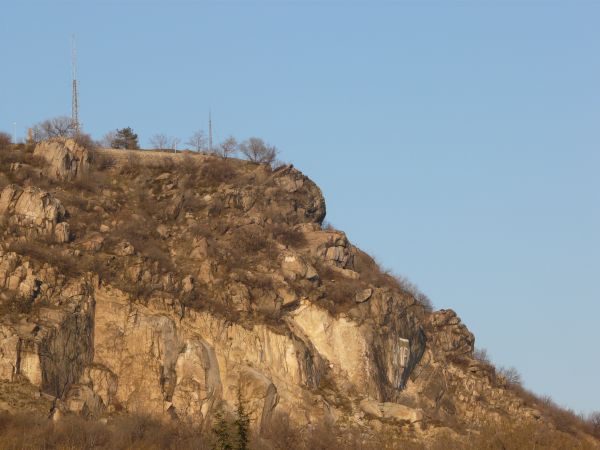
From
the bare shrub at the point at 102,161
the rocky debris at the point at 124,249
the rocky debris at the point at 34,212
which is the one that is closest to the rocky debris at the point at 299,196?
the bare shrub at the point at 102,161

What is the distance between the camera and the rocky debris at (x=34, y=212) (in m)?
86.2

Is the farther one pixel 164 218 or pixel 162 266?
pixel 164 218

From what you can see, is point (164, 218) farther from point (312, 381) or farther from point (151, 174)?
point (312, 381)

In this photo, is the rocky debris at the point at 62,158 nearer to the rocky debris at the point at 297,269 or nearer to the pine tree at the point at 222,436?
the rocky debris at the point at 297,269

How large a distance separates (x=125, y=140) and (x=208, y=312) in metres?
26.2

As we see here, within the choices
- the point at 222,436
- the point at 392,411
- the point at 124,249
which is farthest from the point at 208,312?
the point at 222,436

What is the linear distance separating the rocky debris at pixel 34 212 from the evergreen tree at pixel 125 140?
18.8 m

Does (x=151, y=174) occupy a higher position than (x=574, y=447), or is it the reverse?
(x=151, y=174)

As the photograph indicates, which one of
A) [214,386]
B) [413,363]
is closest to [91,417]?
[214,386]

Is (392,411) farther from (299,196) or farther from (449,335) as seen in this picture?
(299,196)

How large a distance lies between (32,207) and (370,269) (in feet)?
68.4

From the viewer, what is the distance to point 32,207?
8706 cm

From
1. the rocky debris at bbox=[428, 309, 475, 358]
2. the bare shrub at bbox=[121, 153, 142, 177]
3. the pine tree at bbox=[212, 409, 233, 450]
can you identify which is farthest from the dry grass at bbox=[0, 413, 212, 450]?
the bare shrub at bbox=[121, 153, 142, 177]

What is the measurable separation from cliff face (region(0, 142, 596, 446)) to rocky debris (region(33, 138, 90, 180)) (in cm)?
9
